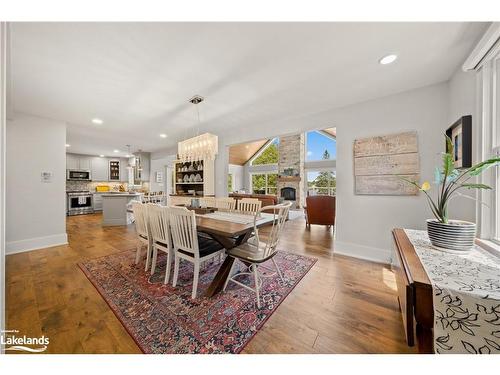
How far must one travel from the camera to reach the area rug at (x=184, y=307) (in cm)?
124

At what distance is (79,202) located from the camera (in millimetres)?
6555

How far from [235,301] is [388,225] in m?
2.31

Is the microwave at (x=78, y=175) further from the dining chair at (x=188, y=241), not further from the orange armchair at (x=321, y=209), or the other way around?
the orange armchair at (x=321, y=209)

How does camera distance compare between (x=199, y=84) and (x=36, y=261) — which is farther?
(x=36, y=261)

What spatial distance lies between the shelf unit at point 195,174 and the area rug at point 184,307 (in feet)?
7.82

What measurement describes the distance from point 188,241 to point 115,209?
14.4ft

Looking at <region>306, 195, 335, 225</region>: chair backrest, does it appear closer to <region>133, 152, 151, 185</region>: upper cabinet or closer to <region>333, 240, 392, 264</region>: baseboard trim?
<region>333, 240, 392, 264</region>: baseboard trim

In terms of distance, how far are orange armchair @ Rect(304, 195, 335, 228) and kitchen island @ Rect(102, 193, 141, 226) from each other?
4955 millimetres

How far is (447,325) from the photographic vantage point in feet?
2.58

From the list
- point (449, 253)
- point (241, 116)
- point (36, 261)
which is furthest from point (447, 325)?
point (36, 261)

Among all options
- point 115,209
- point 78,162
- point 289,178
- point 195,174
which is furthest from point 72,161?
point 289,178

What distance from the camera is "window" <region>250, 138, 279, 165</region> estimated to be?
1013 cm

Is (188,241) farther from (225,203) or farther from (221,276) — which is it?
(225,203)

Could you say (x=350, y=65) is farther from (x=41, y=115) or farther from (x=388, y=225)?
(x=41, y=115)
